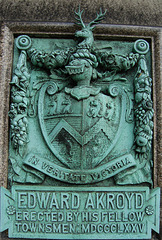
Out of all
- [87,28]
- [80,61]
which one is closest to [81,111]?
[80,61]

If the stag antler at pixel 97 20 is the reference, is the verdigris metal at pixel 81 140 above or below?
below

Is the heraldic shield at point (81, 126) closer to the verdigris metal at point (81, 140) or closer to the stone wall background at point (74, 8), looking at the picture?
the verdigris metal at point (81, 140)

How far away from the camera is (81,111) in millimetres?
4309

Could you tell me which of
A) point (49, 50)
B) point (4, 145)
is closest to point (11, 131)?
point (4, 145)

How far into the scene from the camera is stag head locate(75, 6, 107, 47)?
450 cm

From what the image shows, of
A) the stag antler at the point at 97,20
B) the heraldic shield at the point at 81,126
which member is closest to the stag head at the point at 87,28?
the stag antler at the point at 97,20

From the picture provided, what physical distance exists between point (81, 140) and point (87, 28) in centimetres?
147

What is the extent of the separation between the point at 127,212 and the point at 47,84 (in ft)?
6.16

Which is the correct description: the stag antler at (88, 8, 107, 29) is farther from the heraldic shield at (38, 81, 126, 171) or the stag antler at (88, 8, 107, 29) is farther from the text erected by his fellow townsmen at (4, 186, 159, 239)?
the text erected by his fellow townsmen at (4, 186, 159, 239)

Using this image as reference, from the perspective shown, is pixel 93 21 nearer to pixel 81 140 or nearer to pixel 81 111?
pixel 81 111

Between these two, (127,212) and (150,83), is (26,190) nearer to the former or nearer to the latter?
(127,212)

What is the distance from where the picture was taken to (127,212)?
421cm

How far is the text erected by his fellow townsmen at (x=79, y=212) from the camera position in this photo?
417cm

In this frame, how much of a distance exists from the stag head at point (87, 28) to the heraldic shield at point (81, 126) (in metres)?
0.61
